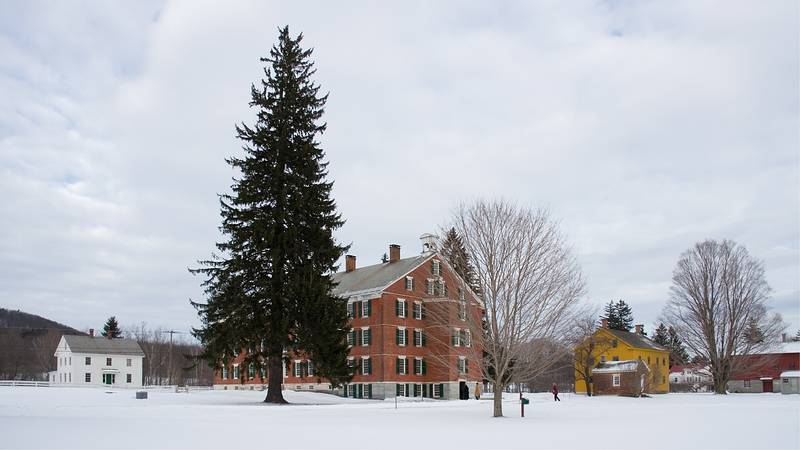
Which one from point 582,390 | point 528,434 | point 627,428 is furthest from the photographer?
point 582,390

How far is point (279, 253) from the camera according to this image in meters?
42.2

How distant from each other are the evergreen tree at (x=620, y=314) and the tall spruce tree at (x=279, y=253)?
94689 millimetres

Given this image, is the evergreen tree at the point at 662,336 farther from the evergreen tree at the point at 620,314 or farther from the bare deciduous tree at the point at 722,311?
the bare deciduous tree at the point at 722,311

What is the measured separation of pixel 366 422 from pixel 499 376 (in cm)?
738

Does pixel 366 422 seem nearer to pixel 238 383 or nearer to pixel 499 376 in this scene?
pixel 499 376

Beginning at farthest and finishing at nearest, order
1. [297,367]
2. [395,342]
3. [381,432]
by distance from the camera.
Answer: [297,367]
[395,342]
[381,432]

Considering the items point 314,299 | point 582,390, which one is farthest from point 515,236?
point 582,390

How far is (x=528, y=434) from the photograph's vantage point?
22.6 metres

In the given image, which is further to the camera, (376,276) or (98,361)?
(98,361)

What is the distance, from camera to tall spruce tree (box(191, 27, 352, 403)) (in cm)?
4219

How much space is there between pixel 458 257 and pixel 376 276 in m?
A: 31.2

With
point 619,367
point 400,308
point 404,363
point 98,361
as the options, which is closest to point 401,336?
point 404,363

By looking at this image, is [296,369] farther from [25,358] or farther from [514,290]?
[25,358]

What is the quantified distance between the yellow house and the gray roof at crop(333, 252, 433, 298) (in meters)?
23.0
